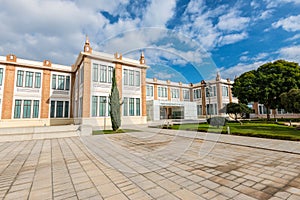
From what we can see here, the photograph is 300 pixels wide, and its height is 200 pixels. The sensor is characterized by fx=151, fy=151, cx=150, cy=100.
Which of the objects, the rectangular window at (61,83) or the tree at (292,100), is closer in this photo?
the tree at (292,100)

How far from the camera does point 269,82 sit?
21391mm

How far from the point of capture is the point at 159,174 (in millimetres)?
3855

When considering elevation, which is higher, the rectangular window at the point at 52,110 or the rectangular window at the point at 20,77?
the rectangular window at the point at 20,77

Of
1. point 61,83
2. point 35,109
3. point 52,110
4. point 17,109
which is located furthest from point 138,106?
point 17,109

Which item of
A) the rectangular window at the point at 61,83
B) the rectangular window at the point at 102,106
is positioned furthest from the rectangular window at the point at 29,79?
the rectangular window at the point at 102,106

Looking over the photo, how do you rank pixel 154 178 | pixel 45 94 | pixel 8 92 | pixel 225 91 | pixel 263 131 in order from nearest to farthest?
pixel 154 178
pixel 263 131
pixel 8 92
pixel 45 94
pixel 225 91

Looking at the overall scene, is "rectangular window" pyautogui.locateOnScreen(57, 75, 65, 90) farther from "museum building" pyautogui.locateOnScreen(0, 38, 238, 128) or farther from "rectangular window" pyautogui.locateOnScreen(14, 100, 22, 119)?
"rectangular window" pyautogui.locateOnScreen(14, 100, 22, 119)

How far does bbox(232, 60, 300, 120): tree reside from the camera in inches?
798

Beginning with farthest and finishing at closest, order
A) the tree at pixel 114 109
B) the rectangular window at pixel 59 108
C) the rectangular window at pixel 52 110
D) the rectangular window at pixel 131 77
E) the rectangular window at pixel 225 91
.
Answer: the rectangular window at pixel 225 91, the rectangular window at pixel 59 108, the rectangular window at pixel 131 77, the rectangular window at pixel 52 110, the tree at pixel 114 109

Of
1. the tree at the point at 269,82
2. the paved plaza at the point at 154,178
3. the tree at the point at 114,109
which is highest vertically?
the tree at the point at 269,82

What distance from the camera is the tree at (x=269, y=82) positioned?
20281 mm

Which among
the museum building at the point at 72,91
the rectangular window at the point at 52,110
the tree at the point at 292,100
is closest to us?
the tree at the point at 292,100

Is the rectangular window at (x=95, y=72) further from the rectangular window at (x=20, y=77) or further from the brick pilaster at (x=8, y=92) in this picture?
the brick pilaster at (x=8, y=92)

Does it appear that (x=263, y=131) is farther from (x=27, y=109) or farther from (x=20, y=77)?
(x=20, y=77)
